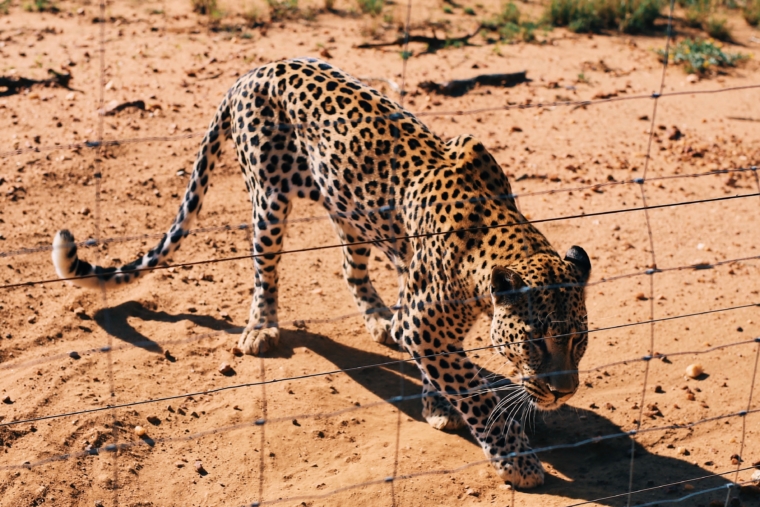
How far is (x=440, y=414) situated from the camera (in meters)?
6.20

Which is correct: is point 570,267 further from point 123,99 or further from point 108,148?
point 123,99

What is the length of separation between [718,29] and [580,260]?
8.48 m

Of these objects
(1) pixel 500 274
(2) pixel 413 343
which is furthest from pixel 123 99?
(1) pixel 500 274

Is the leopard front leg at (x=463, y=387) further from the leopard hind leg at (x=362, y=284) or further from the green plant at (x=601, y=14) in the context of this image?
the green plant at (x=601, y=14)

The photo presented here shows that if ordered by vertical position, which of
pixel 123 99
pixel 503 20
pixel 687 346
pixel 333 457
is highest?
pixel 503 20

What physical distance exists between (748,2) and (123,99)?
891 cm

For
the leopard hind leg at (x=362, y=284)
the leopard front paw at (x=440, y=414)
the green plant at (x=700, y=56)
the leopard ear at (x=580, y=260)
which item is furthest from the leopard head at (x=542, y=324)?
the green plant at (x=700, y=56)

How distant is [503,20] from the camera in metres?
12.3

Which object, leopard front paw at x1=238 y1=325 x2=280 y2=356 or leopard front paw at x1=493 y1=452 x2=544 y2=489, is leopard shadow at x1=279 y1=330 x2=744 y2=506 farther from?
leopard front paw at x1=238 y1=325 x2=280 y2=356

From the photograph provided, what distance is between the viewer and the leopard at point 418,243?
5.08 meters

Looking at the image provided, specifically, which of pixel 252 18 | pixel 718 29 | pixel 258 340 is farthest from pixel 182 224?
pixel 718 29

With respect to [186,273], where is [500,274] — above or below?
above

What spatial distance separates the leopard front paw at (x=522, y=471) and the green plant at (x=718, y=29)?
28.6 ft

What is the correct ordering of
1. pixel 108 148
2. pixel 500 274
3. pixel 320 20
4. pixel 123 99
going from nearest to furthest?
pixel 500 274 → pixel 108 148 → pixel 123 99 → pixel 320 20
